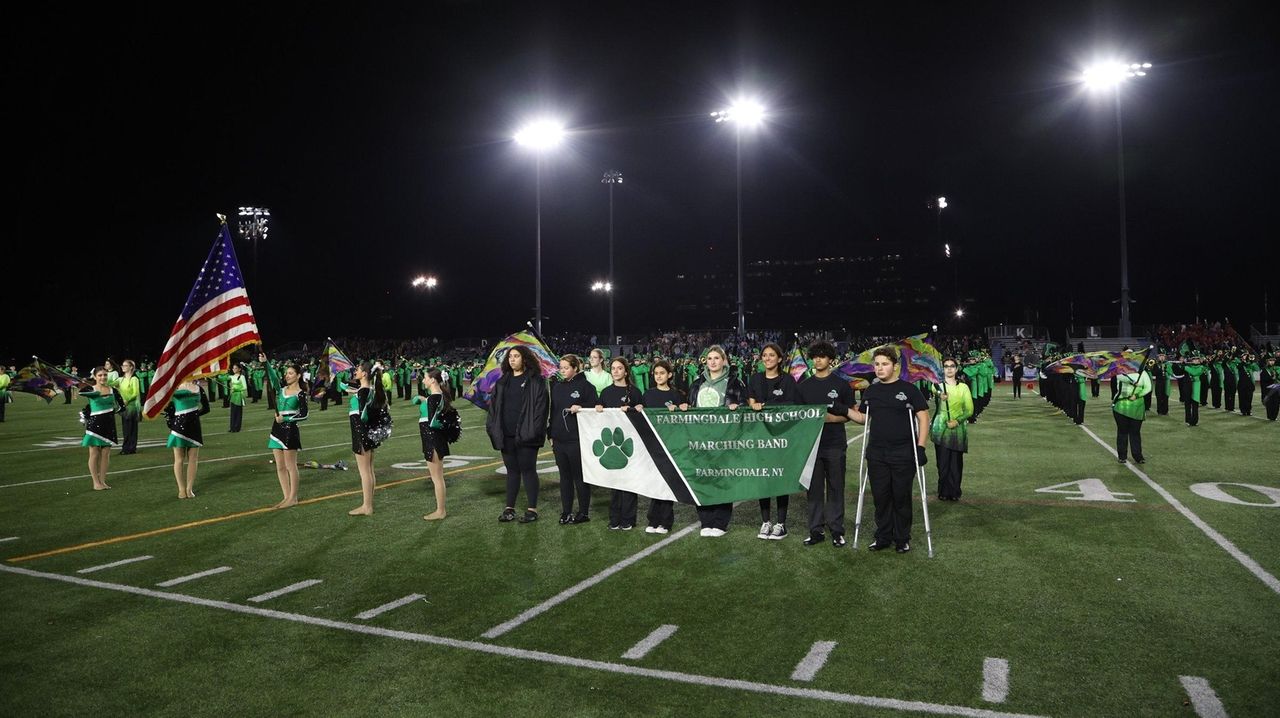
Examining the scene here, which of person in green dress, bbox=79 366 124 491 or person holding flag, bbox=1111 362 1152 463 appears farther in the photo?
person holding flag, bbox=1111 362 1152 463

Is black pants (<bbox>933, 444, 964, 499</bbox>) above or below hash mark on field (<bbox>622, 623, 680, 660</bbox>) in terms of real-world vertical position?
above

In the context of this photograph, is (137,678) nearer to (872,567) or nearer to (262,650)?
(262,650)

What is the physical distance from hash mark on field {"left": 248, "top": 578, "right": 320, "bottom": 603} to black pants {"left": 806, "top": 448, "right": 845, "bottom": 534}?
4589 mm

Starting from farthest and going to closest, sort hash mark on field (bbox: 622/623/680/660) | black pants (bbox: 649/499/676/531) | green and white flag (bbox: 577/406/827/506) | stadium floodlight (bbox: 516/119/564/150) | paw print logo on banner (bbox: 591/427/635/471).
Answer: stadium floodlight (bbox: 516/119/564/150)
black pants (bbox: 649/499/676/531)
paw print logo on banner (bbox: 591/427/635/471)
green and white flag (bbox: 577/406/827/506)
hash mark on field (bbox: 622/623/680/660)

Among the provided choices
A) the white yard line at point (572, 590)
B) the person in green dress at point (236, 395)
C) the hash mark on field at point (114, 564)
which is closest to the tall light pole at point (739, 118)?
the person in green dress at point (236, 395)

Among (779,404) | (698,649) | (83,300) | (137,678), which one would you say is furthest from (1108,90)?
(83,300)

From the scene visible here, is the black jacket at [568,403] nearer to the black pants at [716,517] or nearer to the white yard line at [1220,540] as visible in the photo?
the black pants at [716,517]

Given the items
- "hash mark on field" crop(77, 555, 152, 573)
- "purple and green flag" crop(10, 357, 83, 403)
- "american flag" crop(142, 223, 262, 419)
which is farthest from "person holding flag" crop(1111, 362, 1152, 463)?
"purple and green flag" crop(10, 357, 83, 403)

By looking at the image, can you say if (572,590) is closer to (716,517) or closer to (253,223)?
(716,517)

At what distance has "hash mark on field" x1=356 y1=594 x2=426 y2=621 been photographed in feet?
19.0

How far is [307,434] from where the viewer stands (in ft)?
63.3

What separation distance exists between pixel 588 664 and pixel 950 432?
6.94 m

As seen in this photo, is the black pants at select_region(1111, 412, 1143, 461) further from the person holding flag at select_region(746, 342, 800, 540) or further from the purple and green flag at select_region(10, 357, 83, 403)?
the purple and green flag at select_region(10, 357, 83, 403)

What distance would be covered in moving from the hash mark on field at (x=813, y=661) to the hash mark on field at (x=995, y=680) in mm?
886
